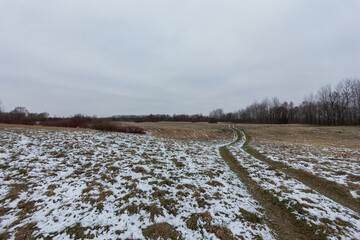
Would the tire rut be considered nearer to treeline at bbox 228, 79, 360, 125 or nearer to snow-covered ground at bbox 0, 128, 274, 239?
snow-covered ground at bbox 0, 128, 274, 239

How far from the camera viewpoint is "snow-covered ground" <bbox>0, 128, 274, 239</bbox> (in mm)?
4027

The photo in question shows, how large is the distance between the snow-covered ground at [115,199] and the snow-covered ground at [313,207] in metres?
0.12

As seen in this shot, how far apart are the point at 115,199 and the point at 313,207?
8.13 m

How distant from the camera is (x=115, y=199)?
522 centimetres

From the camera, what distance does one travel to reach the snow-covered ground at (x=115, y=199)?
13.2 feet

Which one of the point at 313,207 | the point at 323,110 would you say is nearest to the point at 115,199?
the point at 313,207

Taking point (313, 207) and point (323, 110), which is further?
point (323, 110)

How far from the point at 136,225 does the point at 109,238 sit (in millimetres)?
772

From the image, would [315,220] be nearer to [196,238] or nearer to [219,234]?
[219,234]

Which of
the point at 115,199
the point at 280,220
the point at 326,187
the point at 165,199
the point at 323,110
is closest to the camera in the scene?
the point at 280,220

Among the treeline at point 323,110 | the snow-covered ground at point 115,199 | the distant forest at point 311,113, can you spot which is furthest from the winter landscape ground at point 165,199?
the treeline at point 323,110

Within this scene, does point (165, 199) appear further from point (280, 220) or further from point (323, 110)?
point (323, 110)

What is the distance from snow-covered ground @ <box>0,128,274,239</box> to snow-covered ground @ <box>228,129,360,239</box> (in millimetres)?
118

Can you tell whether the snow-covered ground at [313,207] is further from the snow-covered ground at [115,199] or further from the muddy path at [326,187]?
the muddy path at [326,187]
